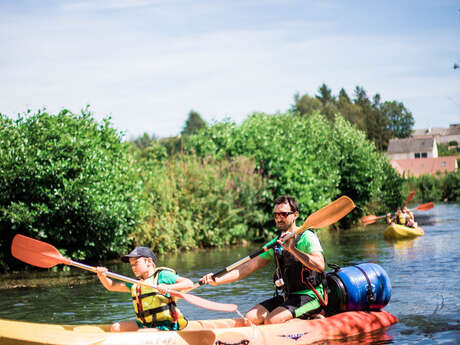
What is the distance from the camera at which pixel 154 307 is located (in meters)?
6.11

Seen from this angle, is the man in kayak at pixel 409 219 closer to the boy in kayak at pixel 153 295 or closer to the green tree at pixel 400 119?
the boy in kayak at pixel 153 295

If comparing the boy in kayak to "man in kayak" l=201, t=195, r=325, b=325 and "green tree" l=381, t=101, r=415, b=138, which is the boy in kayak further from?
"green tree" l=381, t=101, r=415, b=138

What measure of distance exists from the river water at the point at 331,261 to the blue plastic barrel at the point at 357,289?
38cm

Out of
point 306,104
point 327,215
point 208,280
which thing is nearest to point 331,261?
point 327,215

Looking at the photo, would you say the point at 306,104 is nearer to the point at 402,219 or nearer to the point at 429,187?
the point at 429,187

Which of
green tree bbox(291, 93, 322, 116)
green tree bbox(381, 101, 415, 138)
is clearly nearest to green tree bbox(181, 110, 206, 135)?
green tree bbox(381, 101, 415, 138)

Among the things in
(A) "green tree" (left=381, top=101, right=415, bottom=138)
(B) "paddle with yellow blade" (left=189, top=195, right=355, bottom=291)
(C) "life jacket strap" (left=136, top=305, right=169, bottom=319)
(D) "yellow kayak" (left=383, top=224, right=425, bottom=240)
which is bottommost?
(D) "yellow kayak" (left=383, top=224, right=425, bottom=240)

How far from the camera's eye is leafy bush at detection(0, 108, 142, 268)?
533 inches

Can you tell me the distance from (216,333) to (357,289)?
6.24 ft

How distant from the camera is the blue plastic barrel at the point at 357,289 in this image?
698cm

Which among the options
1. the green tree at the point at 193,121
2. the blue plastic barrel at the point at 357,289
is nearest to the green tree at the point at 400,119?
the green tree at the point at 193,121

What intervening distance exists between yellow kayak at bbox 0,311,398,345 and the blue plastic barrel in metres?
0.11

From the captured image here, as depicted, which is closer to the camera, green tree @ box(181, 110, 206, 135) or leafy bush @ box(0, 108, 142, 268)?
leafy bush @ box(0, 108, 142, 268)

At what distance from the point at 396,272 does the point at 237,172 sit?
8.59m
